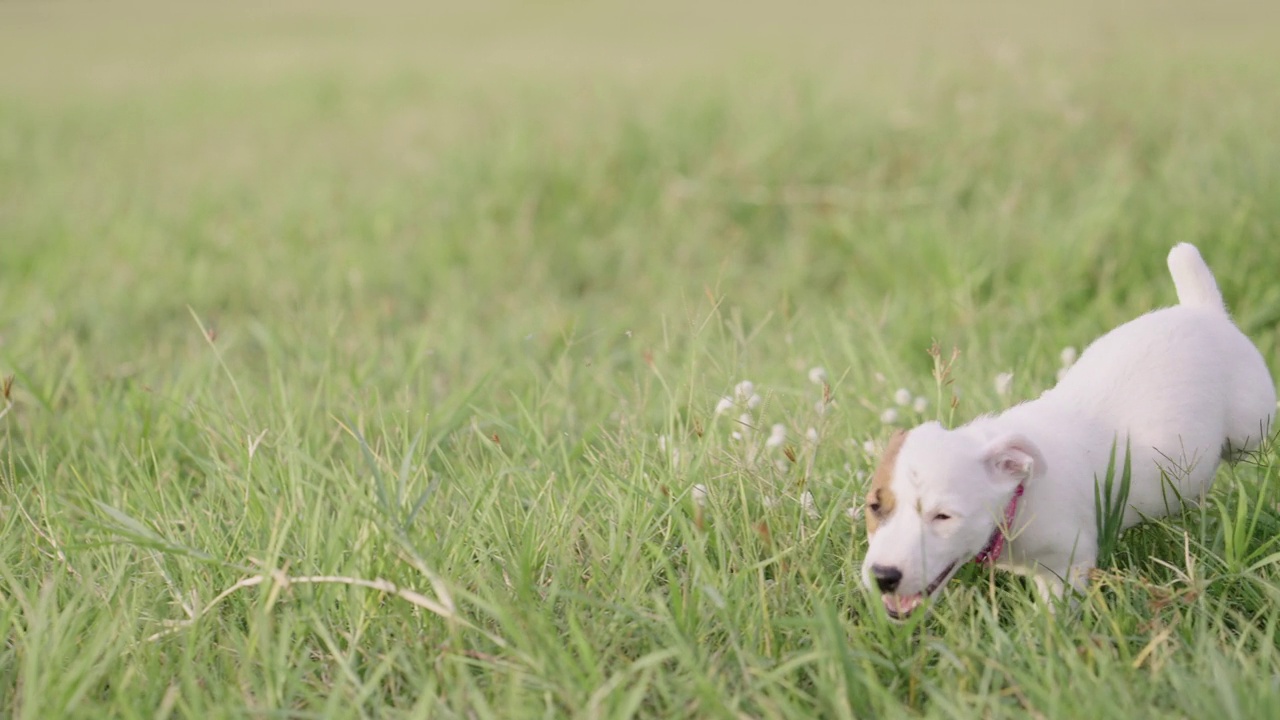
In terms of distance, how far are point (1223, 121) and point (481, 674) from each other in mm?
5423

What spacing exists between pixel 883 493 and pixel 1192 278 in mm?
1278

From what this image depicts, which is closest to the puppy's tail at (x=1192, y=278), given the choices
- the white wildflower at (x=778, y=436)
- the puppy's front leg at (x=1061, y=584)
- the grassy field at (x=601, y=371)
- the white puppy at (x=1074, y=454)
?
the white puppy at (x=1074, y=454)

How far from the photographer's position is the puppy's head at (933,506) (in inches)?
86.0

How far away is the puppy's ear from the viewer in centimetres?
226

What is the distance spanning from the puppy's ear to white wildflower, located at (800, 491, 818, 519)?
450 mm

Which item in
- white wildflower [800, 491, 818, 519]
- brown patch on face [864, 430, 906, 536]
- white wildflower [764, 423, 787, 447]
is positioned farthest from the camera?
white wildflower [764, 423, 787, 447]

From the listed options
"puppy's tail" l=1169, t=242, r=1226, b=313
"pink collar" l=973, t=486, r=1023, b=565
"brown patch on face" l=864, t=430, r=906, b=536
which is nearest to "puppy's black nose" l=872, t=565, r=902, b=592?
"brown patch on face" l=864, t=430, r=906, b=536

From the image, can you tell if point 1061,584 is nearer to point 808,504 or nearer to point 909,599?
point 909,599

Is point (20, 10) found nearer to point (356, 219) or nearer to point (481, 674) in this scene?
point (356, 219)

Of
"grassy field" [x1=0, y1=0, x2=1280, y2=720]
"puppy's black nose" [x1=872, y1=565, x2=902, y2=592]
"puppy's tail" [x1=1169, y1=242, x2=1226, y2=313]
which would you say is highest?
"puppy's tail" [x1=1169, y1=242, x2=1226, y2=313]

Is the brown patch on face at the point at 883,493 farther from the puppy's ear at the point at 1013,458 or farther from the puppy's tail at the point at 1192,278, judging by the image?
the puppy's tail at the point at 1192,278

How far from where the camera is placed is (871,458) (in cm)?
290

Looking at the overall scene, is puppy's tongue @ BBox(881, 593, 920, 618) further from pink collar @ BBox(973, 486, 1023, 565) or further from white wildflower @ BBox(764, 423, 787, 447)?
white wildflower @ BBox(764, 423, 787, 447)

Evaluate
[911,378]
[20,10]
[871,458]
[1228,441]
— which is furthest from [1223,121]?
[20,10]
